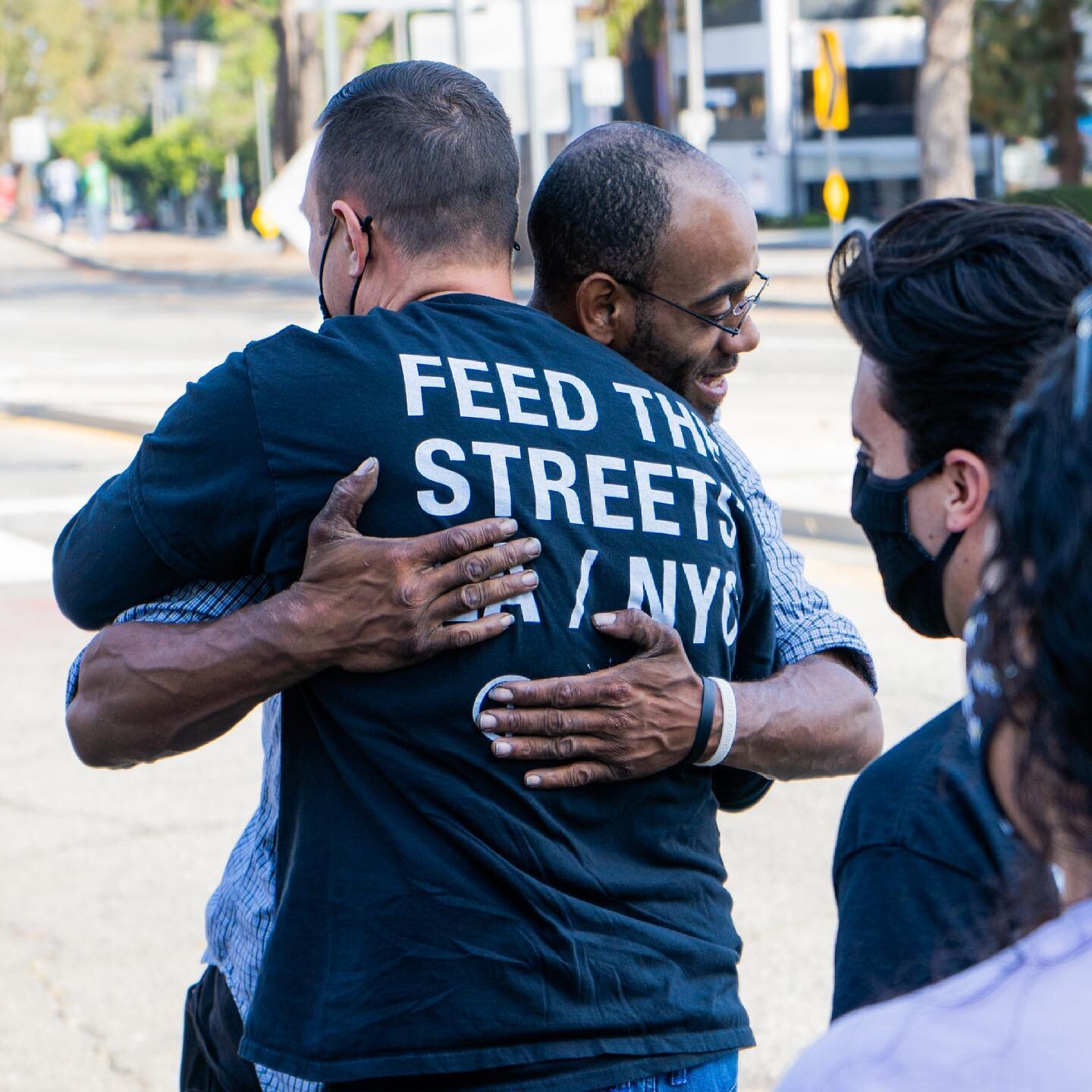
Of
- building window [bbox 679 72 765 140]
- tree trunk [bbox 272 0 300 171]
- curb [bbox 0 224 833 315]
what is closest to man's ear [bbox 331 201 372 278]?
curb [bbox 0 224 833 315]

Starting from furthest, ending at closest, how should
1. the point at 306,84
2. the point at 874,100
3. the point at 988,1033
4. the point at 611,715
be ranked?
the point at 874,100 → the point at 306,84 → the point at 611,715 → the point at 988,1033

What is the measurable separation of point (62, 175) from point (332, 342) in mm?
54147

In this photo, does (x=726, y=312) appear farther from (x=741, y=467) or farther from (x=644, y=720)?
(x=644, y=720)

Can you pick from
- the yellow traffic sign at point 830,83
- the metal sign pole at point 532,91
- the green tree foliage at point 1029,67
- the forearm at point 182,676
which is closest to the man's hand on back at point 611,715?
the forearm at point 182,676

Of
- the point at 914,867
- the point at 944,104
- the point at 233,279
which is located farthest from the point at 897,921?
the point at 233,279

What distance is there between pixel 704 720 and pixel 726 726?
0.15ft

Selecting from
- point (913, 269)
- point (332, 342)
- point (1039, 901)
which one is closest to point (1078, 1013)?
point (1039, 901)

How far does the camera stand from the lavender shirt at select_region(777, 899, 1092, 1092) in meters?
0.87

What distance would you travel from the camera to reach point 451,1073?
1.73m

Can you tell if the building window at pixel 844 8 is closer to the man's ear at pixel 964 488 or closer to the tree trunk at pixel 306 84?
the tree trunk at pixel 306 84

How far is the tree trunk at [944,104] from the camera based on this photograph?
21281mm

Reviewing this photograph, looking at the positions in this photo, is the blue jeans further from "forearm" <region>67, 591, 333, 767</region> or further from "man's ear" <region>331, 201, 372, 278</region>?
"man's ear" <region>331, 201, 372, 278</region>

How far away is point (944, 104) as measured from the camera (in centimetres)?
2183

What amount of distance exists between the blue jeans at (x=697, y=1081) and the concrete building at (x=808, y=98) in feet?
165
